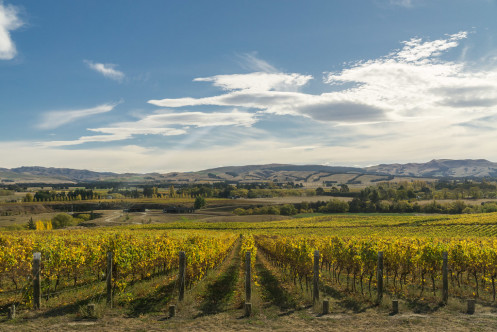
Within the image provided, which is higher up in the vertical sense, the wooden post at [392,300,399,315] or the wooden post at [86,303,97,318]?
the wooden post at [86,303,97,318]

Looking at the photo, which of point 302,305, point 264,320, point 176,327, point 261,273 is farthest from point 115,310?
point 261,273

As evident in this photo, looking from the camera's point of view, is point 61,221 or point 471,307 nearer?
point 471,307

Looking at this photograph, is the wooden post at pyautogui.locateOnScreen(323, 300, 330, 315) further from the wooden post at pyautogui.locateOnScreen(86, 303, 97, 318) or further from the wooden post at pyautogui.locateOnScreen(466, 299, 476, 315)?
the wooden post at pyautogui.locateOnScreen(86, 303, 97, 318)

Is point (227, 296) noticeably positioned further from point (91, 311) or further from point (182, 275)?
point (91, 311)

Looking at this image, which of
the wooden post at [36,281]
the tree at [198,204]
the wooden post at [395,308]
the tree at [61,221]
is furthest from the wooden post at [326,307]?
the tree at [198,204]

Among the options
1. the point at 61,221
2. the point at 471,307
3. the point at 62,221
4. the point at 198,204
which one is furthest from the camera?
the point at 198,204

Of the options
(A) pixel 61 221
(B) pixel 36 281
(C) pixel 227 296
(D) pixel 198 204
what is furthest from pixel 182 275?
(D) pixel 198 204

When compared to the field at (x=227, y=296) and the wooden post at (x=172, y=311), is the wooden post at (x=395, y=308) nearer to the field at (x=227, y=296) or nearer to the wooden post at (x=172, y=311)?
the field at (x=227, y=296)

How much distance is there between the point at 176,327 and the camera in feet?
31.7

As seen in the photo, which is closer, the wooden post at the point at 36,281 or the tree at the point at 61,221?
the wooden post at the point at 36,281

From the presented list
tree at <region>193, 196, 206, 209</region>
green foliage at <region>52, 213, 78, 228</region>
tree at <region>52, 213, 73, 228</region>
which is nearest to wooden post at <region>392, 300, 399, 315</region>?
green foliage at <region>52, 213, 78, 228</region>

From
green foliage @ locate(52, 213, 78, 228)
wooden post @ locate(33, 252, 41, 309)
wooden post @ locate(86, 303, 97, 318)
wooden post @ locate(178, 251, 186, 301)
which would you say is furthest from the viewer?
green foliage @ locate(52, 213, 78, 228)

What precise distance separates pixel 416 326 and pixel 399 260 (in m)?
5.76

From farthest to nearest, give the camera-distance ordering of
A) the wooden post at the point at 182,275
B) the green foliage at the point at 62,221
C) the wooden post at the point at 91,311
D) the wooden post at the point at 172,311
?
1. the green foliage at the point at 62,221
2. the wooden post at the point at 182,275
3. the wooden post at the point at 172,311
4. the wooden post at the point at 91,311
